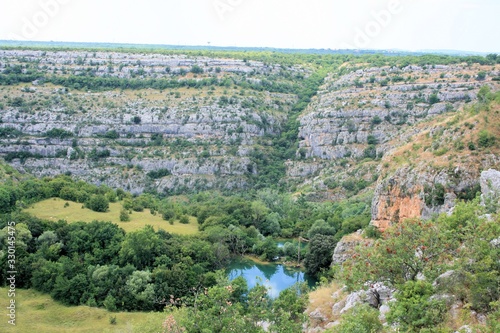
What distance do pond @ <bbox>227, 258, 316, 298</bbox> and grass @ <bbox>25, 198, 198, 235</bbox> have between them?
22.2 feet

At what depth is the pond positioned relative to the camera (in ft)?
163

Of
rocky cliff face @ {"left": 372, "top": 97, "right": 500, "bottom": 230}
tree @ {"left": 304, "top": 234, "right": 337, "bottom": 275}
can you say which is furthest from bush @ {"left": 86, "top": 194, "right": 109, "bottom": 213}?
rocky cliff face @ {"left": 372, "top": 97, "right": 500, "bottom": 230}

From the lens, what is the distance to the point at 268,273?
52.7 meters

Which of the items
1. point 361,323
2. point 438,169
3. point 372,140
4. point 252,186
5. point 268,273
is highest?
point 438,169

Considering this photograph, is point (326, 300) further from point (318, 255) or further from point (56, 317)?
point (318, 255)

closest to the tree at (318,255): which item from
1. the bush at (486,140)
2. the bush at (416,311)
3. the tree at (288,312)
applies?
the bush at (486,140)

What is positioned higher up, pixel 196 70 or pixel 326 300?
pixel 196 70

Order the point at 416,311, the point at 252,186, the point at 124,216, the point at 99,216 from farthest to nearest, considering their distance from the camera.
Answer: the point at 252,186 < the point at 124,216 < the point at 99,216 < the point at 416,311

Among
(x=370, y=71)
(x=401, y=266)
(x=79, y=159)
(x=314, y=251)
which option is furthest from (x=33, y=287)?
(x=370, y=71)

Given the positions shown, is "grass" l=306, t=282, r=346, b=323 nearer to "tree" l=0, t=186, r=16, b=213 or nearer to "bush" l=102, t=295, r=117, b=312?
"bush" l=102, t=295, r=117, b=312

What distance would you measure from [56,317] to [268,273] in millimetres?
21454

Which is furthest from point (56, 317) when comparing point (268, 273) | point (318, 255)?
point (318, 255)

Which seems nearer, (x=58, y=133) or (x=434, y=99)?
(x=434, y=99)

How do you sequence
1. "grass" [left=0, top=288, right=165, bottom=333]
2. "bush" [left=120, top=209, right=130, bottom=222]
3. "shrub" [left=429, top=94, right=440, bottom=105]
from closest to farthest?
"grass" [left=0, top=288, right=165, bottom=333] → "bush" [left=120, top=209, right=130, bottom=222] → "shrub" [left=429, top=94, right=440, bottom=105]
